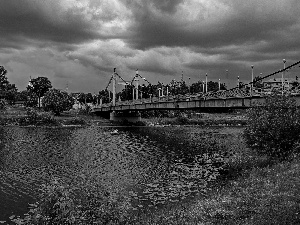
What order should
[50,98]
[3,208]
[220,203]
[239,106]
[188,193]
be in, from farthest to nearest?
[50,98], [239,106], [188,193], [3,208], [220,203]

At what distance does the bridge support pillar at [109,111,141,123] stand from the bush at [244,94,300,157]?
104 metres

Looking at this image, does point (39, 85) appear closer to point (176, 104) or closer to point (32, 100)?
point (32, 100)

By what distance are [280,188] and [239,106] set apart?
3377 cm

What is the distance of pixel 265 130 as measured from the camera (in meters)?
39.0

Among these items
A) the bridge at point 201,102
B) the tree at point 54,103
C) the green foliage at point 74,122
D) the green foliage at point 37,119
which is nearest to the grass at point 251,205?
the bridge at point 201,102

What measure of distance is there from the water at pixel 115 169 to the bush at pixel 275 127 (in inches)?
276

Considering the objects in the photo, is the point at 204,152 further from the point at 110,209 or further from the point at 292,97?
the point at 110,209

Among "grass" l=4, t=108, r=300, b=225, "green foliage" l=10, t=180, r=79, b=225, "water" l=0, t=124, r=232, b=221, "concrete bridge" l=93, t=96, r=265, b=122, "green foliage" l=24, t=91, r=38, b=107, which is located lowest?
"water" l=0, t=124, r=232, b=221

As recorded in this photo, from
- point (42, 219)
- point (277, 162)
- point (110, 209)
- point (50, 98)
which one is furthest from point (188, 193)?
point (50, 98)

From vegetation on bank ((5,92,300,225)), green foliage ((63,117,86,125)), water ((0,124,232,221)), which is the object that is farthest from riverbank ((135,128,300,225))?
green foliage ((63,117,86,125))

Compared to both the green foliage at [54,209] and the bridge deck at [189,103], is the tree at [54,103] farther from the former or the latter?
the green foliage at [54,209]

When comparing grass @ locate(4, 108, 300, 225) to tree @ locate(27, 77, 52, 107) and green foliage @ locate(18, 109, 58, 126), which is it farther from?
tree @ locate(27, 77, 52, 107)

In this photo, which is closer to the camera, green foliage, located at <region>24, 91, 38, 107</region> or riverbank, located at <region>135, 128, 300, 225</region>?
riverbank, located at <region>135, 128, 300, 225</region>

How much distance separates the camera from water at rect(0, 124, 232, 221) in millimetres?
30484
